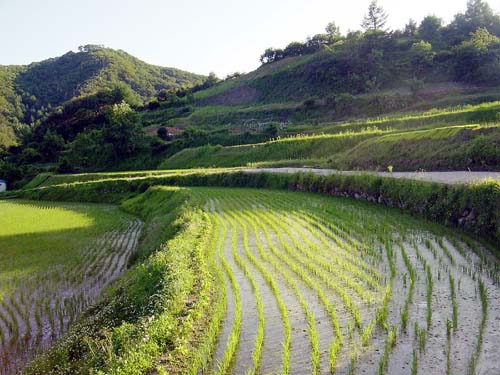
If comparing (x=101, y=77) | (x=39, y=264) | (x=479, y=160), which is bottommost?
(x=39, y=264)

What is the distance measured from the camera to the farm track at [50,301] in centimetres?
705

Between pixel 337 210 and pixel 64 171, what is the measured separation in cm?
4333

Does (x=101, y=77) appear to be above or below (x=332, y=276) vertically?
above

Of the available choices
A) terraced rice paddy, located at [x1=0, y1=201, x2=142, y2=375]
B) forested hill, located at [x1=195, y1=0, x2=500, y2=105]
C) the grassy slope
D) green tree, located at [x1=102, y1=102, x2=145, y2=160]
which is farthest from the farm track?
forested hill, located at [x1=195, y1=0, x2=500, y2=105]

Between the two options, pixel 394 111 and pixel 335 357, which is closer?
pixel 335 357

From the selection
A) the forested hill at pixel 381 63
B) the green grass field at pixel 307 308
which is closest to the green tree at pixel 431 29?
the forested hill at pixel 381 63

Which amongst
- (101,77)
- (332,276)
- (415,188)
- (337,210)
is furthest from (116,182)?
(101,77)

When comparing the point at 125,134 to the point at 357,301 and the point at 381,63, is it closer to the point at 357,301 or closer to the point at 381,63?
the point at 381,63

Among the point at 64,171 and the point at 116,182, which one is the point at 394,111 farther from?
the point at 64,171

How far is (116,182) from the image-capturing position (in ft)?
102

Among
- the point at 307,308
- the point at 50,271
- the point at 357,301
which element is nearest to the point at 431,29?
the point at 50,271

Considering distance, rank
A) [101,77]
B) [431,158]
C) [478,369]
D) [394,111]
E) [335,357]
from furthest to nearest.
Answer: [101,77] → [394,111] → [431,158] → [335,357] → [478,369]

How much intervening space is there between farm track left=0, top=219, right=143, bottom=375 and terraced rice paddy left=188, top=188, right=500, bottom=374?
3.09 meters

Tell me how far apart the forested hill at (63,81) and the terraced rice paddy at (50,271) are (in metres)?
86.9
